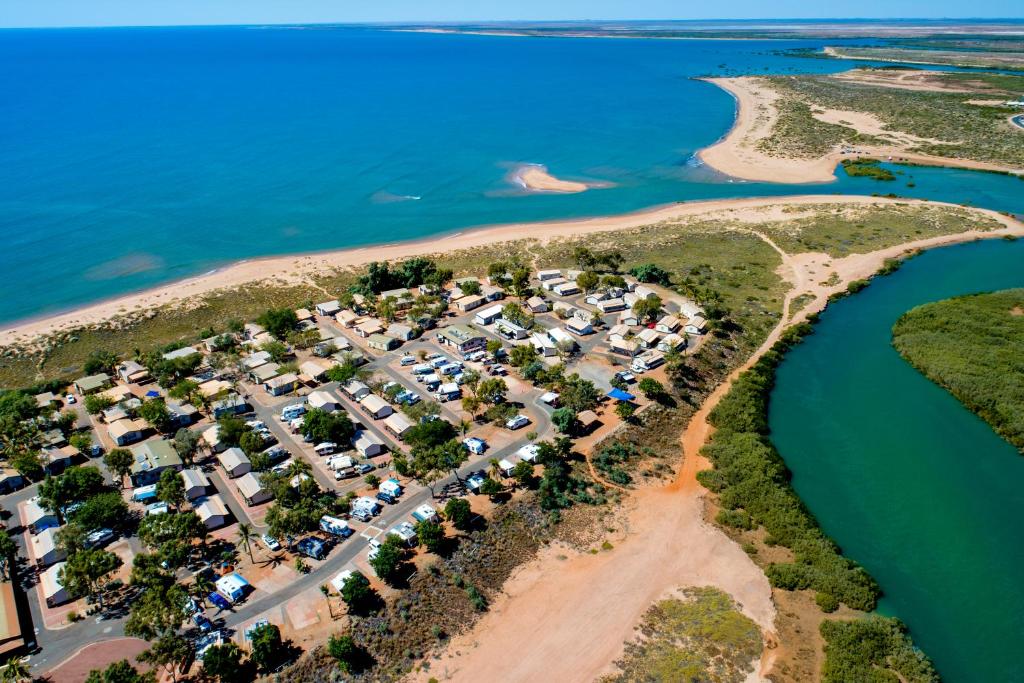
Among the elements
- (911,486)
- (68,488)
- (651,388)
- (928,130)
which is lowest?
(911,486)

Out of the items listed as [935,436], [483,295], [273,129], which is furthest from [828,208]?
[273,129]

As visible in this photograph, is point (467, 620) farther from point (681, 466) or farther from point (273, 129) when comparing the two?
point (273, 129)

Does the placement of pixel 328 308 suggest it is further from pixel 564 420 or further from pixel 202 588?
pixel 202 588

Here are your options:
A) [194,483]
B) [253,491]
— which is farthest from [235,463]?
[253,491]

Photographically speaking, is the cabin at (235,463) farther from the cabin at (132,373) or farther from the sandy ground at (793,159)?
the sandy ground at (793,159)

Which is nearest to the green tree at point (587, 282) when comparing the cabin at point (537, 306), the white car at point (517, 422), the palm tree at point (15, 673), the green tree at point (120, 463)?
the cabin at point (537, 306)

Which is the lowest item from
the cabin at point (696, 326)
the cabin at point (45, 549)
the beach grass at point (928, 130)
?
the cabin at point (45, 549)

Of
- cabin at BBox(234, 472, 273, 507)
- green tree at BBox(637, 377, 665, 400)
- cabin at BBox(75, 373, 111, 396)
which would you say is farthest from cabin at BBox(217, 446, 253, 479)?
green tree at BBox(637, 377, 665, 400)
